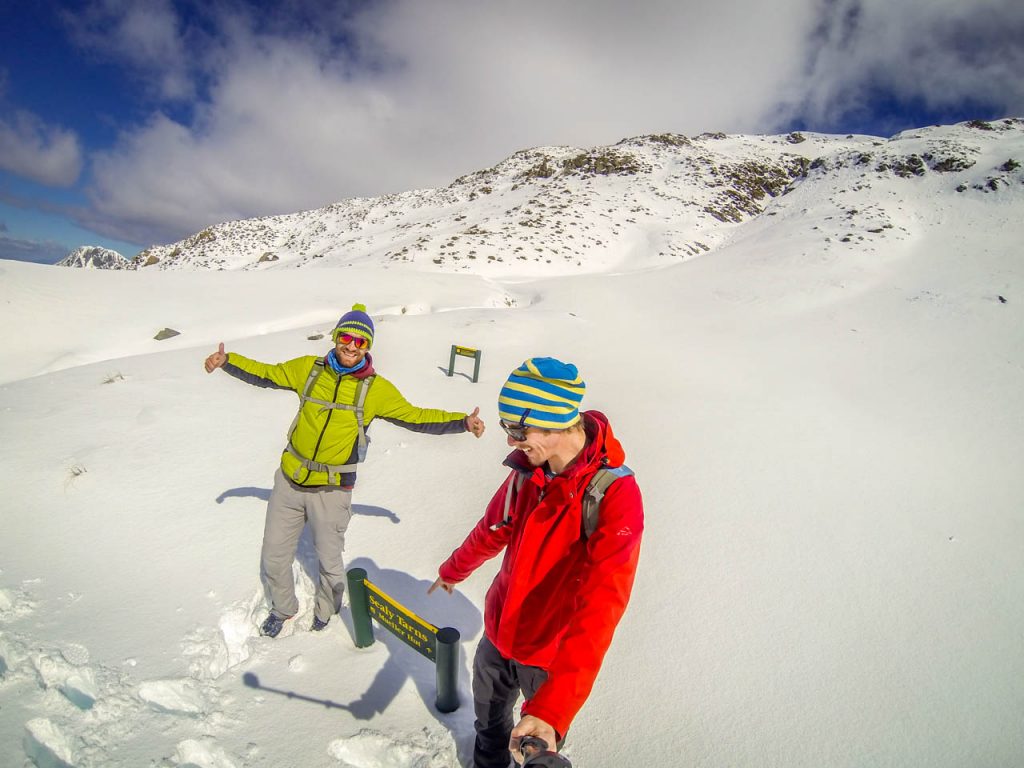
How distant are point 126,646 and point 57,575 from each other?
1.27 metres

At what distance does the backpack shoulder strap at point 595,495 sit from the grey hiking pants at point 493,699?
94 cm

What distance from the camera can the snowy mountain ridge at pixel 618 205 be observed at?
95.1ft

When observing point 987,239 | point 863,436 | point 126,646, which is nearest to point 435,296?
point 863,436

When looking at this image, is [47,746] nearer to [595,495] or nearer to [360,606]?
[360,606]

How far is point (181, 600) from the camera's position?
360cm

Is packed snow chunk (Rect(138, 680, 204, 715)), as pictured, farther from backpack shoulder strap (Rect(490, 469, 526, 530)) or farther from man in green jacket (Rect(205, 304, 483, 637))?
backpack shoulder strap (Rect(490, 469, 526, 530))

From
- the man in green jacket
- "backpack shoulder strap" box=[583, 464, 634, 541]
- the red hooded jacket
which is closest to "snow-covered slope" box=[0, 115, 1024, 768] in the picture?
the man in green jacket

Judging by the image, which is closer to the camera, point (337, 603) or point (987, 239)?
point (337, 603)

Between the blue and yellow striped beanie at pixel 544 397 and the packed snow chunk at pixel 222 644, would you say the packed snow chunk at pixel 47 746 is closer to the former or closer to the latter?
the packed snow chunk at pixel 222 644

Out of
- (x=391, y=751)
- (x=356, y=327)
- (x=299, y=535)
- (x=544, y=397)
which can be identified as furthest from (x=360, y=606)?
(x=544, y=397)

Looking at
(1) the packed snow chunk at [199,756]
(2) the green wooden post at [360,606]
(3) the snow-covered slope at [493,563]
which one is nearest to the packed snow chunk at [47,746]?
(3) the snow-covered slope at [493,563]

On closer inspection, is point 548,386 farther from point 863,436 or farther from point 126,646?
point 863,436

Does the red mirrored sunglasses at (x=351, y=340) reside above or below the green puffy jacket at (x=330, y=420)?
above

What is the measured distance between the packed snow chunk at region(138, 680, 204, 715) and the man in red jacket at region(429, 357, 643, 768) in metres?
1.81
